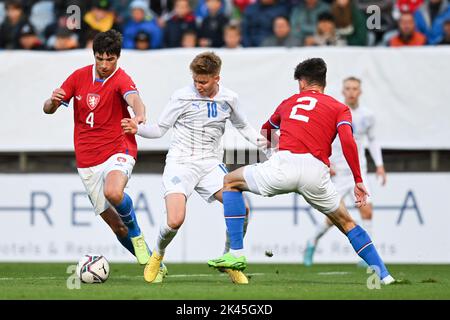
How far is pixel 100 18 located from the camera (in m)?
17.8

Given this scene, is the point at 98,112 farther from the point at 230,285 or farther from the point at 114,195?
the point at 230,285

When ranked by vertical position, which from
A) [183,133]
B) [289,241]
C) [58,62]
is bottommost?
[289,241]

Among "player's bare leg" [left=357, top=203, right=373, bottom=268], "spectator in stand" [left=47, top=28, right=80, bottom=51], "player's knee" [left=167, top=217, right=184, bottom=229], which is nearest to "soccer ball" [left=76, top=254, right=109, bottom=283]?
"player's knee" [left=167, top=217, right=184, bottom=229]

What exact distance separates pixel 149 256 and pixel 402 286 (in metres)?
2.73

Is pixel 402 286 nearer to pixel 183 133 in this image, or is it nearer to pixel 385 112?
pixel 183 133

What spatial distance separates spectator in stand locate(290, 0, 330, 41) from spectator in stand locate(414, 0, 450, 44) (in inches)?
61.0

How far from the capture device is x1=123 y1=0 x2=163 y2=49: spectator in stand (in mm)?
17438

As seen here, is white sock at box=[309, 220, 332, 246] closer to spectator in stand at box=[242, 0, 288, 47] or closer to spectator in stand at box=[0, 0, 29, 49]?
spectator in stand at box=[242, 0, 288, 47]

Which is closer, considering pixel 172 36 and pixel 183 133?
pixel 183 133

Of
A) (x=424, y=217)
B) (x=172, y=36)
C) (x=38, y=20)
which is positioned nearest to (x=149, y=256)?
(x=424, y=217)

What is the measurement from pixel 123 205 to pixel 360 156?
190 inches

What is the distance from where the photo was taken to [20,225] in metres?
16.1

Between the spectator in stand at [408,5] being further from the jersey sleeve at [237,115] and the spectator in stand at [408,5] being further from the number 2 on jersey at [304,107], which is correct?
the number 2 on jersey at [304,107]

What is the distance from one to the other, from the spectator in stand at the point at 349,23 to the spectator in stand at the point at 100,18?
369 cm
